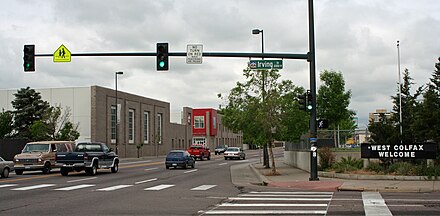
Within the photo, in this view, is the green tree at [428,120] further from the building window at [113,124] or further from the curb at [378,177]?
the building window at [113,124]

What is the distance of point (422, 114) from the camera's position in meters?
24.6

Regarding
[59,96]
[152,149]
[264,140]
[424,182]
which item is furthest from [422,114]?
[152,149]

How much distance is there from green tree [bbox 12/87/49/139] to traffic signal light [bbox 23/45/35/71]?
134 ft

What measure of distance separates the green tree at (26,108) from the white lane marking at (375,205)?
2045 inches

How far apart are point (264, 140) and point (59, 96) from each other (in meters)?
43.4

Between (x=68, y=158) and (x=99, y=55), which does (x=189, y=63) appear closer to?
(x=99, y=55)

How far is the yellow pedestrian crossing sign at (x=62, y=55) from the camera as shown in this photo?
22.9 metres

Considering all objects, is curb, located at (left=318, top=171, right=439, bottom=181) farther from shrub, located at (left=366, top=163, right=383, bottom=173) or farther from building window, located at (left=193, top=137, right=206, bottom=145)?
building window, located at (left=193, top=137, right=206, bottom=145)

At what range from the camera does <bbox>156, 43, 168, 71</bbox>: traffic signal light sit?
2247cm

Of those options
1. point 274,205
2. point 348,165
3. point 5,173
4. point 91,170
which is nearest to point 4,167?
point 5,173

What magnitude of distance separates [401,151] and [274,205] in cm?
1248

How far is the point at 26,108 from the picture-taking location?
2447 inches

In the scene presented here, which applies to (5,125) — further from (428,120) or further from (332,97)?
(428,120)

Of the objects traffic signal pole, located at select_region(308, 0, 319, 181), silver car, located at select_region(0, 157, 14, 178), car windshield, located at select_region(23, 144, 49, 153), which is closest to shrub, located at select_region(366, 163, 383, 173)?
traffic signal pole, located at select_region(308, 0, 319, 181)
